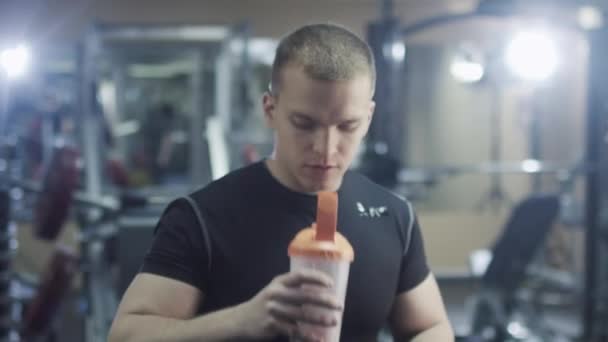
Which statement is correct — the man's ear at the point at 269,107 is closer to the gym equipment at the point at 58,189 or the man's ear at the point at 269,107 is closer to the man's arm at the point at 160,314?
the man's arm at the point at 160,314

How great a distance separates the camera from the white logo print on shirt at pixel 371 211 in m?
1.32

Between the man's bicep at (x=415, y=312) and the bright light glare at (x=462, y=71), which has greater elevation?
the bright light glare at (x=462, y=71)

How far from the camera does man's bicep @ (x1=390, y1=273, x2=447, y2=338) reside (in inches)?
52.4

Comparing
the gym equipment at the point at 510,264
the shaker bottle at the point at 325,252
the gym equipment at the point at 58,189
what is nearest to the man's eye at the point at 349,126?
the shaker bottle at the point at 325,252

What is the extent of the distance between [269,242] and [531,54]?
3.43 meters

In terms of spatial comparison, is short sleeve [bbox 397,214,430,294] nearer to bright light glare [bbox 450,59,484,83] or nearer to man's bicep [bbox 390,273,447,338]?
man's bicep [bbox 390,273,447,338]

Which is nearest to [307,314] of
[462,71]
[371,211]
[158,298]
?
[158,298]

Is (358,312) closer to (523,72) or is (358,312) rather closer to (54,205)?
(54,205)

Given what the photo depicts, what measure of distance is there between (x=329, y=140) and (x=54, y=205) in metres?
2.37

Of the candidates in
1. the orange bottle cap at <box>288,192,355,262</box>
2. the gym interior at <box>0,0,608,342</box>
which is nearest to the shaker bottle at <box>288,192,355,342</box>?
the orange bottle cap at <box>288,192,355,262</box>

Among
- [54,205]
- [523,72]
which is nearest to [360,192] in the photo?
[54,205]

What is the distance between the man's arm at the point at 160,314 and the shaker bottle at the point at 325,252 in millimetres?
242

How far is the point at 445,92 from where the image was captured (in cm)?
695

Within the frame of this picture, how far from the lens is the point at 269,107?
1218mm
